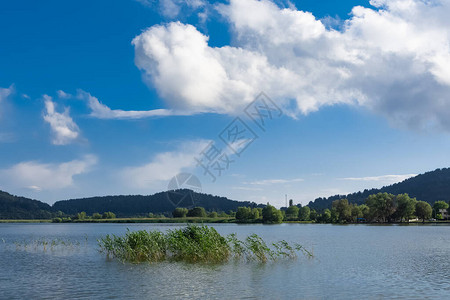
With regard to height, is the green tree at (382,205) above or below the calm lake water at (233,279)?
above

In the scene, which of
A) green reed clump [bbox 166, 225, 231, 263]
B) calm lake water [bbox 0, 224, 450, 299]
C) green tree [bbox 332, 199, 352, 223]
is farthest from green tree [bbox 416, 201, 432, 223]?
green reed clump [bbox 166, 225, 231, 263]

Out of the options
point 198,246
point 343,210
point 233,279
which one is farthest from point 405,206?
point 233,279

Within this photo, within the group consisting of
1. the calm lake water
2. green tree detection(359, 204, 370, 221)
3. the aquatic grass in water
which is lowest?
the calm lake water

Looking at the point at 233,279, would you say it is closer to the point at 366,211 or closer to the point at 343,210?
the point at 343,210

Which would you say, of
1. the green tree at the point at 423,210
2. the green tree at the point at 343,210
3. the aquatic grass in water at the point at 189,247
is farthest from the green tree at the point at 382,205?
the aquatic grass in water at the point at 189,247

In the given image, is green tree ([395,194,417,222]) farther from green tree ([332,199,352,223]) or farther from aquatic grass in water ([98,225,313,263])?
aquatic grass in water ([98,225,313,263])

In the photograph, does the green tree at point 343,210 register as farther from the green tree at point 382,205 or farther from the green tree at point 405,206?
the green tree at point 405,206

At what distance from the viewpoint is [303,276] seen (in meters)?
36.7

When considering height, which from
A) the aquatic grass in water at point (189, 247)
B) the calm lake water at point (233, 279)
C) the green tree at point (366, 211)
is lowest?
the calm lake water at point (233, 279)

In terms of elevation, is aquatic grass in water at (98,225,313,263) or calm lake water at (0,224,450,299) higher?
aquatic grass in water at (98,225,313,263)

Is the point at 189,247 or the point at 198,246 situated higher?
the point at 198,246

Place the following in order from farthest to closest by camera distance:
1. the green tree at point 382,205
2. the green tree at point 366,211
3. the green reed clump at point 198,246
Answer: the green tree at point 366,211
the green tree at point 382,205
the green reed clump at point 198,246

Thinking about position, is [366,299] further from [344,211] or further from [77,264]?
[344,211]

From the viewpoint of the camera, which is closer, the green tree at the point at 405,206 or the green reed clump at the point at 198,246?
the green reed clump at the point at 198,246
